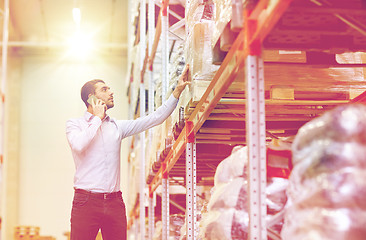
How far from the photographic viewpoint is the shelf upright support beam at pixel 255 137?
2535 millimetres

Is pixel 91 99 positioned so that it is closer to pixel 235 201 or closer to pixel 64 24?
pixel 235 201

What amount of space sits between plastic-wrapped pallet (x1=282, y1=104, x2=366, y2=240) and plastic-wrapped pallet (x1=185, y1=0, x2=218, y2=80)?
6.63ft

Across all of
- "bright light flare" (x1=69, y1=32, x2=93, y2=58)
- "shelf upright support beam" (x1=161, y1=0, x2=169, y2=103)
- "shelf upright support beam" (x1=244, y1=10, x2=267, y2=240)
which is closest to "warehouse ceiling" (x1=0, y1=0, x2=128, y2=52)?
"bright light flare" (x1=69, y1=32, x2=93, y2=58)

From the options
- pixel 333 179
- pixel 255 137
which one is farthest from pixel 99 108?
pixel 333 179

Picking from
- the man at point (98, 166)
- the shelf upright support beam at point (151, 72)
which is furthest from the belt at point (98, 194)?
the shelf upright support beam at point (151, 72)

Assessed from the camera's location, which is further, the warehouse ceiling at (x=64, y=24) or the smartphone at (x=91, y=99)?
the warehouse ceiling at (x=64, y=24)

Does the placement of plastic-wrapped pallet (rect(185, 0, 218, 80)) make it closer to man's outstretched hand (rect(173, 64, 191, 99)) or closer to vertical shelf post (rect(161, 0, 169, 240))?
man's outstretched hand (rect(173, 64, 191, 99))

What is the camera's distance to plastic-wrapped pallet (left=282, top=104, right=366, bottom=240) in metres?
1.83

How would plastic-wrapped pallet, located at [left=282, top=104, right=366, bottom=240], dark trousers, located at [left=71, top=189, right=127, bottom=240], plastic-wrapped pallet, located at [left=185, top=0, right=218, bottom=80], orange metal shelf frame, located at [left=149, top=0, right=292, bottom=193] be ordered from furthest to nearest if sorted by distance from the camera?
dark trousers, located at [left=71, top=189, right=127, bottom=240] → plastic-wrapped pallet, located at [left=185, top=0, right=218, bottom=80] → orange metal shelf frame, located at [left=149, top=0, right=292, bottom=193] → plastic-wrapped pallet, located at [left=282, top=104, right=366, bottom=240]

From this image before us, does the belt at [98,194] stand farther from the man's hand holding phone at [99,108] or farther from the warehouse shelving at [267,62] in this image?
the warehouse shelving at [267,62]

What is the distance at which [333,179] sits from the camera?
1.87 meters

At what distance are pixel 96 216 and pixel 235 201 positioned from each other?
2.50m

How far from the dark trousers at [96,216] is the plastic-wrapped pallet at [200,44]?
1.64 metres

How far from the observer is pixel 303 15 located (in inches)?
103
